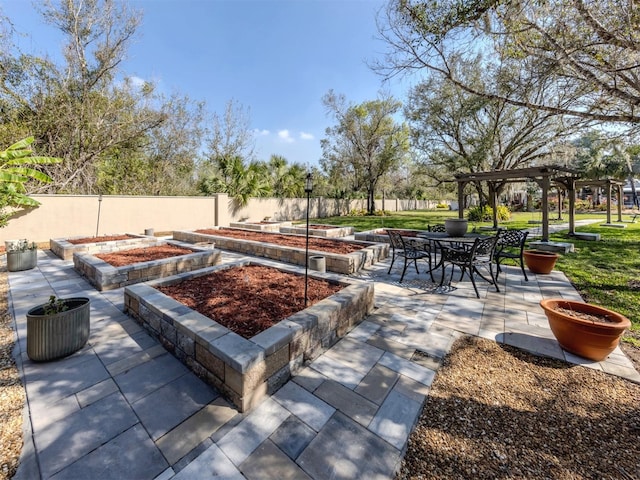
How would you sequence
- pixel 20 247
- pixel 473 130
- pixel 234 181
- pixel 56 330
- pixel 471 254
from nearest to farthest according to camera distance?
pixel 56 330, pixel 471 254, pixel 20 247, pixel 473 130, pixel 234 181

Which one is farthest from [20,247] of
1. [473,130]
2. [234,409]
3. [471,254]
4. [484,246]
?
[473,130]

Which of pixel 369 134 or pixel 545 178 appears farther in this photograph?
pixel 369 134

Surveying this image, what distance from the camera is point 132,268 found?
5.42 m

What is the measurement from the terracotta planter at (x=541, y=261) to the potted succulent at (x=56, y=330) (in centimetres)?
823

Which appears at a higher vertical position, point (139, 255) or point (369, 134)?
point (369, 134)

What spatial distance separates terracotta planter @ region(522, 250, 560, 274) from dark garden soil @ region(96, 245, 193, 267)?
863 centimetres

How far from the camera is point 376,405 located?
88.8 inches

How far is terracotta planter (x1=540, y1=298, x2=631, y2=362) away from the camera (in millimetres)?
2699

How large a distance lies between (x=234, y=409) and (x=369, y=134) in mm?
22576

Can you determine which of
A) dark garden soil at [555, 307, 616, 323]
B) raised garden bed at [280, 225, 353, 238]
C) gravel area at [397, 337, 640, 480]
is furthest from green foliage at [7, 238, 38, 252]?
dark garden soil at [555, 307, 616, 323]

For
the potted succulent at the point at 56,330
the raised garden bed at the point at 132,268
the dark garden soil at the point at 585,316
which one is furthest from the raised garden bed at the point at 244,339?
the dark garden soil at the point at 585,316

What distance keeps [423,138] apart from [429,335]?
15862 millimetres

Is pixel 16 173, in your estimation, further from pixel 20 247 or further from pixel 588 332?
pixel 588 332

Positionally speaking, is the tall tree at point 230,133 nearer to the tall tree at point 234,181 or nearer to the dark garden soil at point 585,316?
the tall tree at point 234,181
